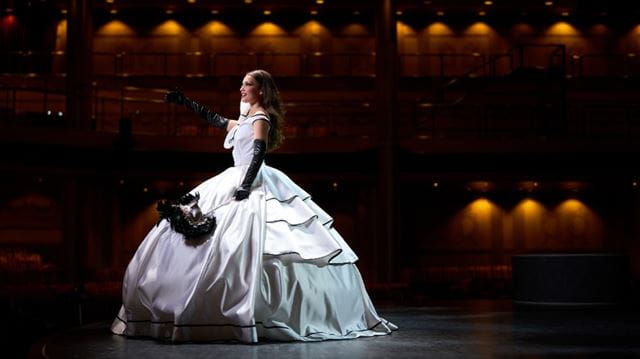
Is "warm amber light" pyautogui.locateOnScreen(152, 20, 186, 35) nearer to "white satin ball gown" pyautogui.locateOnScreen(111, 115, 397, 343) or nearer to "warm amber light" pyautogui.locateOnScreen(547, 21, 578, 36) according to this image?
"warm amber light" pyautogui.locateOnScreen(547, 21, 578, 36)

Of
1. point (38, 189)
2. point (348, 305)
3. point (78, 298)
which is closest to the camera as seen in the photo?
point (348, 305)

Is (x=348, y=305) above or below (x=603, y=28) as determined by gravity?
below

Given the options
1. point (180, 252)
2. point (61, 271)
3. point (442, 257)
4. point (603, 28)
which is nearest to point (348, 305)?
point (180, 252)

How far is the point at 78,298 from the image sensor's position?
8.86 metres

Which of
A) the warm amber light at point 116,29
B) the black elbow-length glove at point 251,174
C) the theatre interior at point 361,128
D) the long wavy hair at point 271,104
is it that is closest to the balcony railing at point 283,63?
the theatre interior at point 361,128

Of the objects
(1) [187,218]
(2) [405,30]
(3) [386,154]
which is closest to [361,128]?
(3) [386,154]

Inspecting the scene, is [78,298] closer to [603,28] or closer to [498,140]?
[498,140]

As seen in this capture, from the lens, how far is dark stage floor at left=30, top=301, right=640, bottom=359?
14.9 ft

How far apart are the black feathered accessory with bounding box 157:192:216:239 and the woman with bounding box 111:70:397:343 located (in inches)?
2.1

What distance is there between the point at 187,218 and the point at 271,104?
1.09 meters

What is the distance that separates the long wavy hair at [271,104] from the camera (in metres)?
5.80

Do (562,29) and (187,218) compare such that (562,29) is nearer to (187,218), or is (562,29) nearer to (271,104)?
(271,104)

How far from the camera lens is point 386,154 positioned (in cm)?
1734

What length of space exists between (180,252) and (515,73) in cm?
1460
